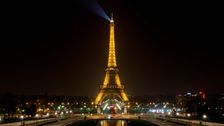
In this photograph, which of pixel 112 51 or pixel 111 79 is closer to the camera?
pixel 112 51

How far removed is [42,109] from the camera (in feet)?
346

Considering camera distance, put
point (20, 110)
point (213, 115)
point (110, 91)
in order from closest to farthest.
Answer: point (213, 115) → point (20, 110) → point (110, 91)

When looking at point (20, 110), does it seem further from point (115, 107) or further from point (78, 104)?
point (78, 104)

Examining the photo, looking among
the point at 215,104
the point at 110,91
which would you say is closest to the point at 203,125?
the point at 215,104

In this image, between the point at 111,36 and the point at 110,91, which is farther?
the point at 110,91

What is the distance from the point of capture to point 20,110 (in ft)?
289

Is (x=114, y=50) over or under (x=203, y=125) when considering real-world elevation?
over

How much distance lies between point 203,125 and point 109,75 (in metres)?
57.6

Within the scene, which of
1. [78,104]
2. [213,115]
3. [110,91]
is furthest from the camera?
[78,104]

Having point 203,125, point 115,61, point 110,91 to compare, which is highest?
point 115,61

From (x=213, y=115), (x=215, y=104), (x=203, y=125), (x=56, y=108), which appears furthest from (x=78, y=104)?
(x=203, y=125)

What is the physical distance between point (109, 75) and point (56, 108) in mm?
26436

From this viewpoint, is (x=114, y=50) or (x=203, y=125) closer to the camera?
(x=203, y=125)

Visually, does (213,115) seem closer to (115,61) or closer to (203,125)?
(203,125)
